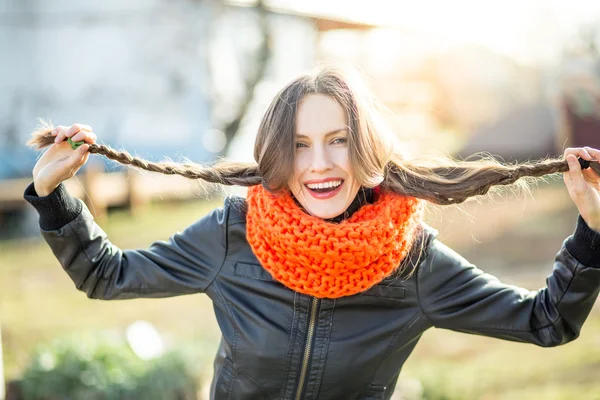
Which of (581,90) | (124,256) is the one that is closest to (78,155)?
(124,256)

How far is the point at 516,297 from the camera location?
1991 millimetres

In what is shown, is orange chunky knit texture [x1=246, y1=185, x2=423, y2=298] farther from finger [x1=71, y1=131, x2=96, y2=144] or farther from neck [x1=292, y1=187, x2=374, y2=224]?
finger [x1=71, y1=131, x2=96, y2=144]

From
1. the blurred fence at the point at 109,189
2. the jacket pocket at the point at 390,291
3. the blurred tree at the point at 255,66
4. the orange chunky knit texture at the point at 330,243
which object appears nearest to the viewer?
the orange chunky knit texture at the point at 330,243

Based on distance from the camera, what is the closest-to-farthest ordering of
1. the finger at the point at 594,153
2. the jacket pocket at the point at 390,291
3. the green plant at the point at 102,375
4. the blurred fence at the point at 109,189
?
the finger at the point at 594,153 < the jacket pocket at the point at 390,291 < the green plant at the point at 102,375 < the blurred fence at the point at 109,189

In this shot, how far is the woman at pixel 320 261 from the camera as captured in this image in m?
2.00

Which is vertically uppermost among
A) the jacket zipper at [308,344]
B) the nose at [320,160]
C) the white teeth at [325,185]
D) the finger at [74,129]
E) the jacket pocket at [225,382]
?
the finger at [74,129]

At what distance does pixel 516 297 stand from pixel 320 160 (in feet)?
2.01

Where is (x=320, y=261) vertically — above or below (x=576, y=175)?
below

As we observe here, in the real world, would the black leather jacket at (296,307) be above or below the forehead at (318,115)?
below

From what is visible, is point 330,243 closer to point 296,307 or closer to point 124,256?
point 296,307

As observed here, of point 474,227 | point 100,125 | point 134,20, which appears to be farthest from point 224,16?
point 474,227

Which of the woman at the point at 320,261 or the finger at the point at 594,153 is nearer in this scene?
the finger at the point at 594,153

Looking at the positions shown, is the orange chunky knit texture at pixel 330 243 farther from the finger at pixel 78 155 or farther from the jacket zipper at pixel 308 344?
the finger at pixel 78 155

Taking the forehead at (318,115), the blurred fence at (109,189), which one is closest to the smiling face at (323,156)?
the forehead at (318,115)
